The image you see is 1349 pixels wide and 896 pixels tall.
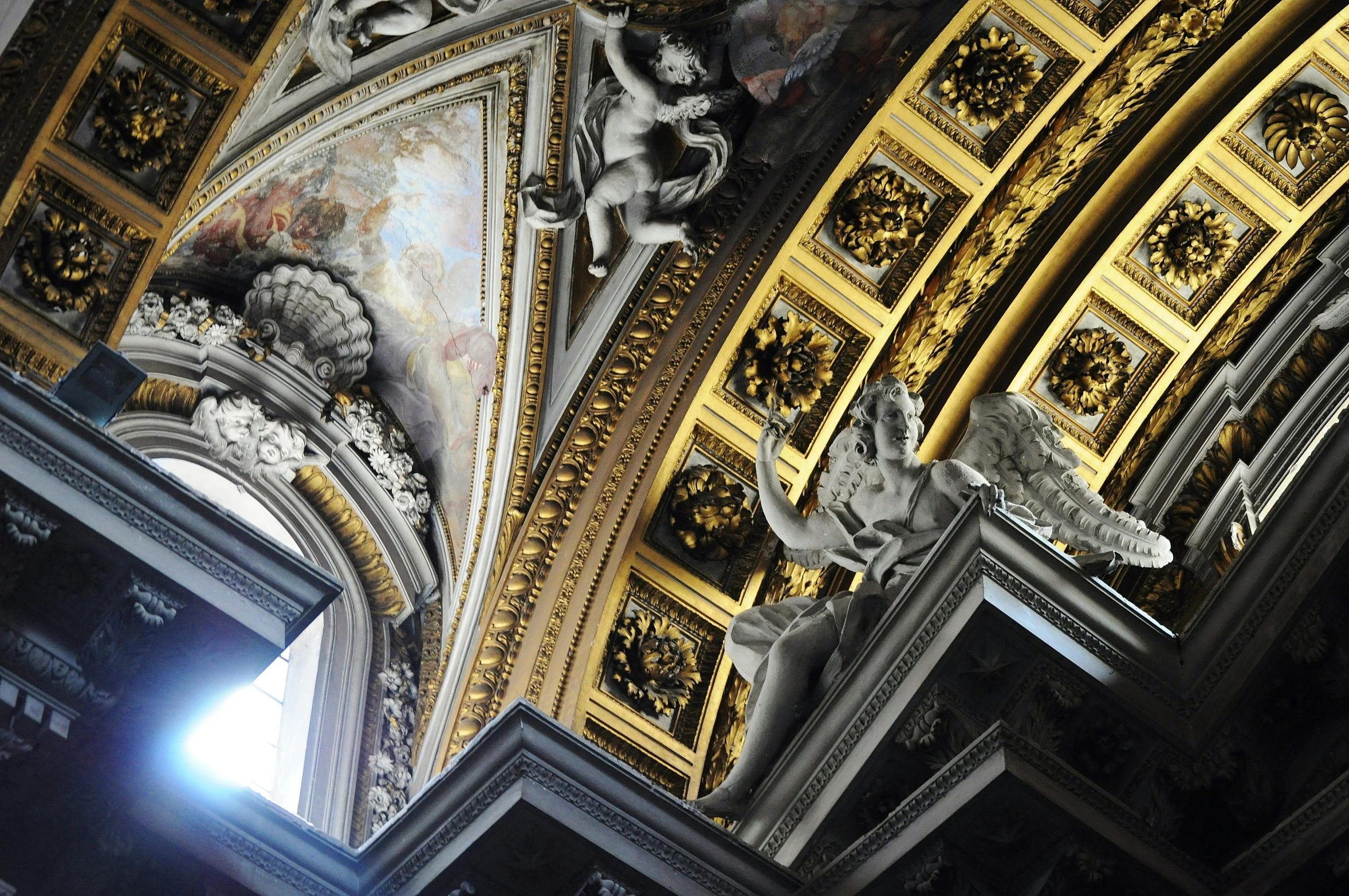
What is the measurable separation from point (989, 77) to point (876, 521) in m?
3.64

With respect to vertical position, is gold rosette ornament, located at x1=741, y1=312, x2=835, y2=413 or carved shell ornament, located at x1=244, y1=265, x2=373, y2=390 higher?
gold rosette ornament, located at x1=741, y1=312, x2=835, y2=413

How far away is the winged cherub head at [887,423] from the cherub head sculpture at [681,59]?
256cm

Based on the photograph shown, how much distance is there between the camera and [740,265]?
10.7 metres

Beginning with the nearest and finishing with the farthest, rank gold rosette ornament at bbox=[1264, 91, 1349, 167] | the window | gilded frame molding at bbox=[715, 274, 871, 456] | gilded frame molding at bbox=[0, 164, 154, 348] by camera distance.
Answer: gilded frame molding at bbox=[0, 164, 154, 348] < the window < gilded frame molding at bbox=[715, 274, 871, 456] < gold rosette ornament at bbox=[1264, 91, 1349, 167]

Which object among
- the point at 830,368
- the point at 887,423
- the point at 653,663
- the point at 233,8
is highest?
the point at 830,368

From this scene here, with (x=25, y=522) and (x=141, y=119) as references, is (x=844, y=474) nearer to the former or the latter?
(x=141, y=119)

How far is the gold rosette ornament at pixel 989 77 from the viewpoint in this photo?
35.3 ft

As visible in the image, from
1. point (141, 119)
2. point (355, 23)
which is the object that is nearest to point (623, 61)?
point (355, 23)

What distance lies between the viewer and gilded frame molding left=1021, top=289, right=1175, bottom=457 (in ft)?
37.1

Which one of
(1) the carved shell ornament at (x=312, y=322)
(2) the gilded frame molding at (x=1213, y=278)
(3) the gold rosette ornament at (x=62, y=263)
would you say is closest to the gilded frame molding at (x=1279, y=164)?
(2) the gilded frame molding at (x=1213, y=278)

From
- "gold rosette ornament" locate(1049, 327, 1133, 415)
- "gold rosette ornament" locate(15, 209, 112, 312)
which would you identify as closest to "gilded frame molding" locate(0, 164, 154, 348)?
"gold rosette ornament" locate(15, 209, 112, 312)

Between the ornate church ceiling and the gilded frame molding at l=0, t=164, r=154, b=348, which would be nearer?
the gilded frame molding at l=0, t=164, r=154, b=348

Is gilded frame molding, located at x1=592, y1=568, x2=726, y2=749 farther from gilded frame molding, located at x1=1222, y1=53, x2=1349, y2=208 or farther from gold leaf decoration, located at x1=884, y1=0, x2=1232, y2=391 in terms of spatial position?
gilded frame molding, located at x1=1222, y1=53, x2=1349, y2=208

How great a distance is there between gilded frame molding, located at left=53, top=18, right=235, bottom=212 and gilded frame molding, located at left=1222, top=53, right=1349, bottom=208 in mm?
6123
